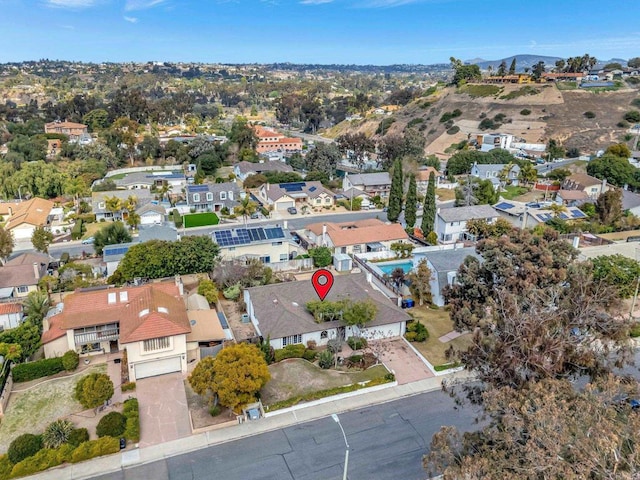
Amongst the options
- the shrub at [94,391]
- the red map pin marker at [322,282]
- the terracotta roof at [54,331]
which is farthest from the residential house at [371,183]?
the shrub at [94,391]

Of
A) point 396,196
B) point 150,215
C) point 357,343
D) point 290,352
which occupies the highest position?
point 396,196

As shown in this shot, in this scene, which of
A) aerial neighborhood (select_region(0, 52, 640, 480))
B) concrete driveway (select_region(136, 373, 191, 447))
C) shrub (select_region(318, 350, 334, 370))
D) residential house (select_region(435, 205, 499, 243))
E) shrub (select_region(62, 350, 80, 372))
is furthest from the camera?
residential house (select_region(435, 205, 499, 243))

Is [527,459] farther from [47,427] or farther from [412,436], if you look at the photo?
[47,427]

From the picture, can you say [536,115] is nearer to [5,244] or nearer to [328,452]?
[5,244]

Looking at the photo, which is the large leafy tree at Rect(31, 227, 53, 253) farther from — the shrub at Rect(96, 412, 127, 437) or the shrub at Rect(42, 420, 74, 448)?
the shrub at Rect(96, 412, 127, 437)

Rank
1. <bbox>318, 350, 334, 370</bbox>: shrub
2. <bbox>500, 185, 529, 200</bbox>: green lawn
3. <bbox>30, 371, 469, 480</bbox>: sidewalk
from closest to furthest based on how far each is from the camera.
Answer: <bbox>30, 371, 469, 480</bbox>: sidewalk < <bbox>318, 350, 334, 370</bbox>: shrub < <bbox>500, 185, 529, 200</bbox>: green lawn

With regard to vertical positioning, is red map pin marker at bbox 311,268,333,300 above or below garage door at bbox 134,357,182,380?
above

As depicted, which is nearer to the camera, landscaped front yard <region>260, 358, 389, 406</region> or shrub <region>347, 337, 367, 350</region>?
landscaped front yard <region>260, 358, 389, 406</region>

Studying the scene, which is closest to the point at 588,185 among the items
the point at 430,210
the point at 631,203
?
the point at 631,203

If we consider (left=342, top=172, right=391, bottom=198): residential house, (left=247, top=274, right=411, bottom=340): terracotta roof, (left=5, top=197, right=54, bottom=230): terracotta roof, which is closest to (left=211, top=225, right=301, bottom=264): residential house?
(left=247, top=274, right=411, bottom=340): terracotta roof
